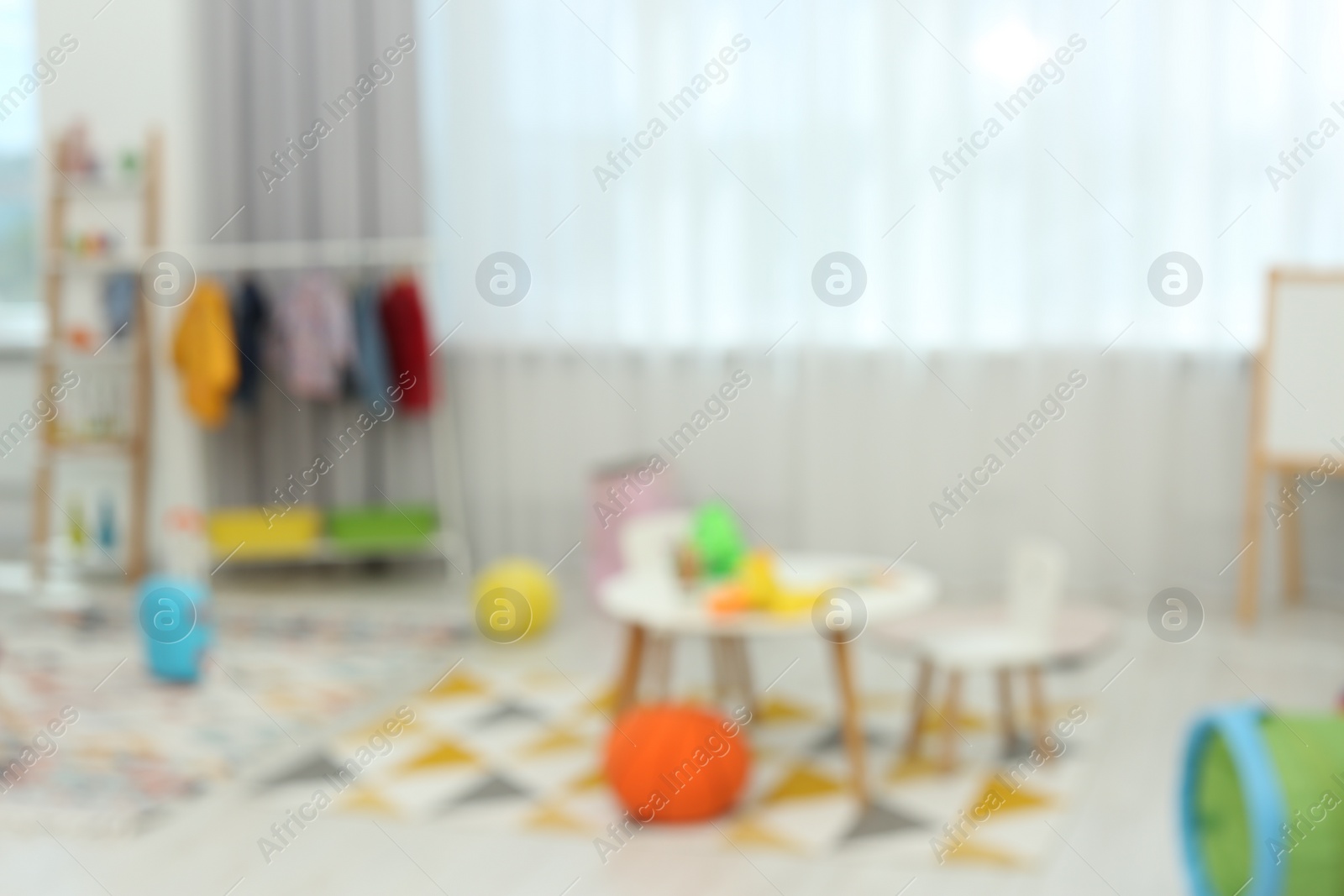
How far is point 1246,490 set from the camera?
442 cm

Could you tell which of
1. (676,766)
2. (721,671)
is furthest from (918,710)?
(676,766)

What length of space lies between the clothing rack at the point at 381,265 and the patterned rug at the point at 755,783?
1.45m

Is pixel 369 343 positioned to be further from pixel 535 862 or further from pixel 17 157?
pixel 535 862

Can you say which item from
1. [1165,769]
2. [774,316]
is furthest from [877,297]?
[1165,769]

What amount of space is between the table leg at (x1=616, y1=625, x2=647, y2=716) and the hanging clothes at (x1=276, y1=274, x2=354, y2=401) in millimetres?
2122

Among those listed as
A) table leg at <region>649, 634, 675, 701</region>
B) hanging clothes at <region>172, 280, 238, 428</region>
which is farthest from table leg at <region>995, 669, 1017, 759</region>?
hanging clothes at <region>172, 280, 238, 428</region>

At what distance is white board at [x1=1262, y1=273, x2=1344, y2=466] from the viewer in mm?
4133

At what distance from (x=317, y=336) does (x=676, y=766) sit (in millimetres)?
2690

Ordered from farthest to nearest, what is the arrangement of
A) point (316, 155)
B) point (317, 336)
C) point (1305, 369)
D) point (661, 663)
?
point (316, 155)
point (317, 336)
point (1305, 369)
point (661, 663)

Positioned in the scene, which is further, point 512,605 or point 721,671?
point 512,605

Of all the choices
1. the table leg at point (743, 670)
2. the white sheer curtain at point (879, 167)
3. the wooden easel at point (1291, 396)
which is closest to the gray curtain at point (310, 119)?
the white sheer curtain at point (879, 167)

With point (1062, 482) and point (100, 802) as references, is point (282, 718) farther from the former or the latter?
point (1062, 482)

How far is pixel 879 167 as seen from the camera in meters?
4.71

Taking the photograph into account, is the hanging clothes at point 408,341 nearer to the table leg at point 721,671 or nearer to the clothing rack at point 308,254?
the clothing rack at point 308,254
